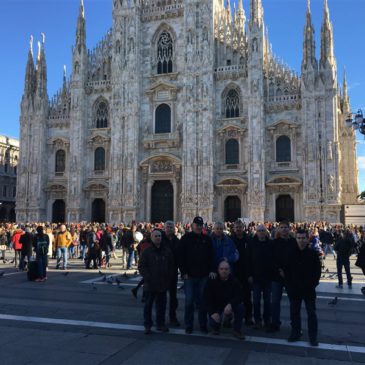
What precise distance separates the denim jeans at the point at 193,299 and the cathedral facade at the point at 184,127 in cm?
2352

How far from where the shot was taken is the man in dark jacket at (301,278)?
21.4 feet

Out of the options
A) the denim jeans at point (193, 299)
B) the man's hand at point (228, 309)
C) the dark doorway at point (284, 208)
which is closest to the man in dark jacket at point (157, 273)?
the denim jeans at point (193, 299)

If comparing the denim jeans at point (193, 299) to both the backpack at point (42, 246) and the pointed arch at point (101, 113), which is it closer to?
the backpack at point (42, 246)

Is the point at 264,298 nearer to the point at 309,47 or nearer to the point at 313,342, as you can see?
the point at 313,342

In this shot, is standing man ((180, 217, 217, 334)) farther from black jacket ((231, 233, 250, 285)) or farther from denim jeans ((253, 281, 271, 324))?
denim jeans ((253, 281, 271, 324))

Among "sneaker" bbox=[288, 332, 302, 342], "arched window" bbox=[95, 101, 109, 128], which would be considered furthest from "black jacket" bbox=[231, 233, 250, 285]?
"arched window" bbox=[95, 101, 109, 128]

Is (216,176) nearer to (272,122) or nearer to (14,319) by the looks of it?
(272,122)

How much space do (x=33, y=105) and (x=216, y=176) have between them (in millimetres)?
18181

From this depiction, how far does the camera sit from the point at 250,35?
3194cm

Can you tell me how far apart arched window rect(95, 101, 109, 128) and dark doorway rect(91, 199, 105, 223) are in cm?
678

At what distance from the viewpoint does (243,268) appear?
7.77 meters

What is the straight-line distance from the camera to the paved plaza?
5703 millimetres

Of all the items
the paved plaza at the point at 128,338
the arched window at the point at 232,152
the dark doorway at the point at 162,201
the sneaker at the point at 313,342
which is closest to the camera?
the paved plaza at the point at 128,338

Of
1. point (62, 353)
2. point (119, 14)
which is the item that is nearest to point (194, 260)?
point (62, 353)
